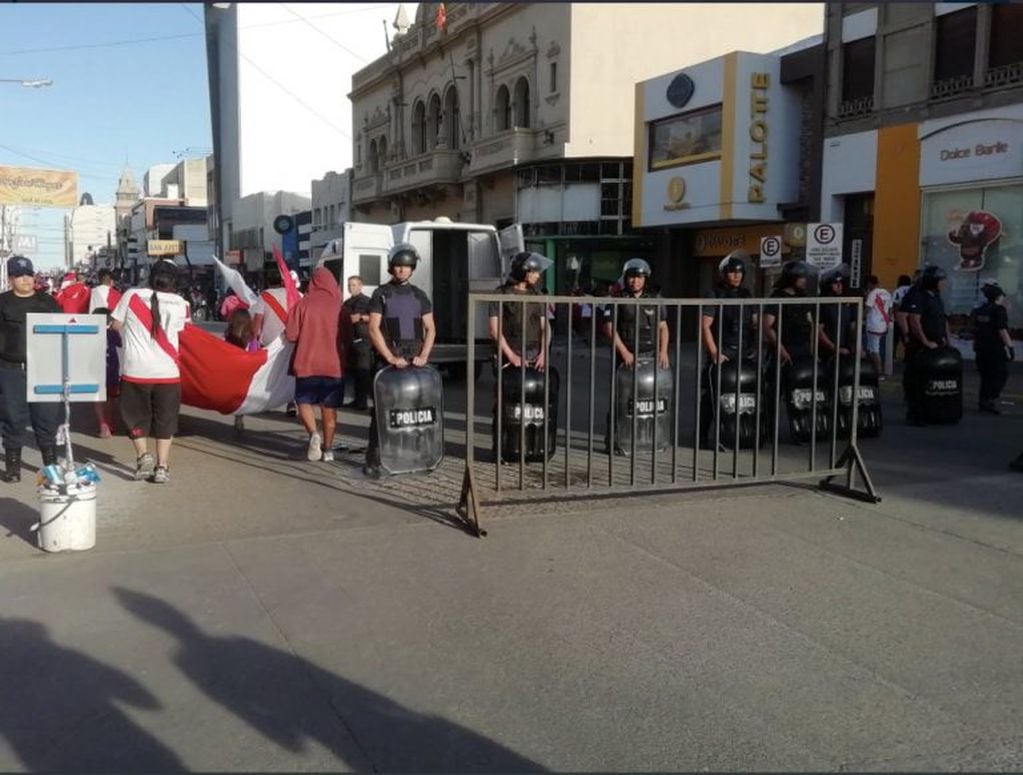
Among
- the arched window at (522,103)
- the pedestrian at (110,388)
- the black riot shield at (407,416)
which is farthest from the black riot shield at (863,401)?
the arched window at (522,103)

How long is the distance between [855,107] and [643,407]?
53.6 feet

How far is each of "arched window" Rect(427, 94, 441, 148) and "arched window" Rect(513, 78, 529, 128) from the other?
24.6 ft

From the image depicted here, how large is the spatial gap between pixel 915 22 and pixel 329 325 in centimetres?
1681

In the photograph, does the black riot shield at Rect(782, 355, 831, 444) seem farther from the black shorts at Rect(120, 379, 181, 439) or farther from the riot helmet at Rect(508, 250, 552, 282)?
the black shorts at Rect(120, 379, 181, 439)

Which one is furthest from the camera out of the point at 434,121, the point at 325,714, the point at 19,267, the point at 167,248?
the point at 167,248

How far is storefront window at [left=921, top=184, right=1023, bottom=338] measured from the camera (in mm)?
18125

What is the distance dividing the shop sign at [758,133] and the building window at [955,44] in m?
5.33

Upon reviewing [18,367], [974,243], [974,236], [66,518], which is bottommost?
[66,518]

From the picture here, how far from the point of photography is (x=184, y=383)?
909 centimetres

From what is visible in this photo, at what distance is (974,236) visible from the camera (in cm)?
1886

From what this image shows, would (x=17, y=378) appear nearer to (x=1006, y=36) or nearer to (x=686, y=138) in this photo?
(x=1006, y=36)

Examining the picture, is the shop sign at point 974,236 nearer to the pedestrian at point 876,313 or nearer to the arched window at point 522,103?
the pedestrian at point 876,313

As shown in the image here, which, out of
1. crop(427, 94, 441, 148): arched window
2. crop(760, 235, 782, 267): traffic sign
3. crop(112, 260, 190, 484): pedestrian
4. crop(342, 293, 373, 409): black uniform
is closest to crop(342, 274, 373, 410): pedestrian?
crop(342, 293, 373, 409): black uniform

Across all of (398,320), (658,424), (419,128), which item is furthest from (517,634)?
(419,128)
